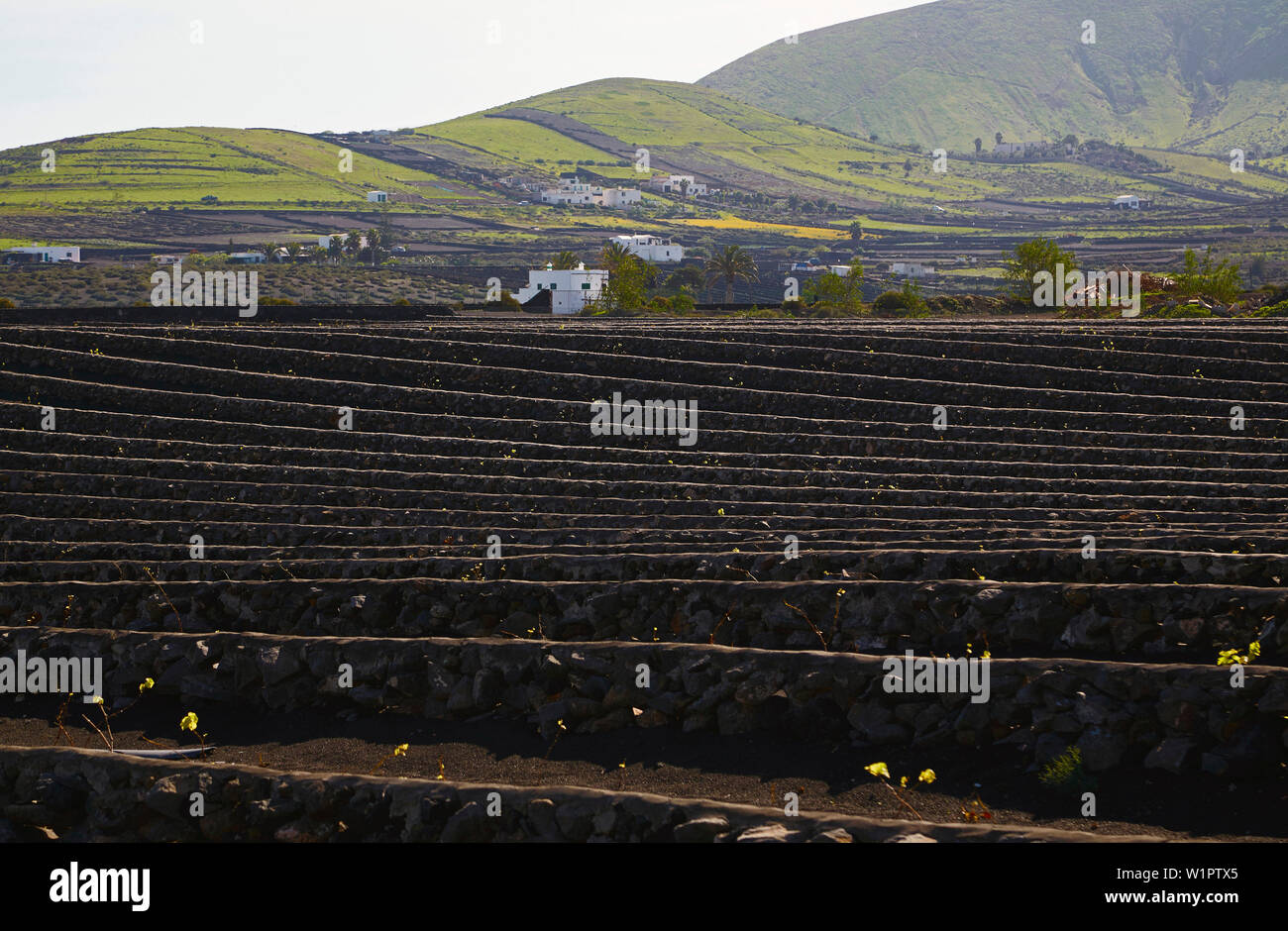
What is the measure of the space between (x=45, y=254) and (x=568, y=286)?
90.3 m

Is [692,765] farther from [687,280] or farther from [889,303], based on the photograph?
[687,280]

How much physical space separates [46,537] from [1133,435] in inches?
913

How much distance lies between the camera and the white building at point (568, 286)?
102000 millimetres

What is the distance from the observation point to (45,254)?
164m

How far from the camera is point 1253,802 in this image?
11.5m

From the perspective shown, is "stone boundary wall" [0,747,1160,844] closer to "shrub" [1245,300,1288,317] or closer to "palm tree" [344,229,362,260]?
"shrub" [1245,300,1288,317]

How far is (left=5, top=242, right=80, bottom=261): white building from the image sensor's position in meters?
164

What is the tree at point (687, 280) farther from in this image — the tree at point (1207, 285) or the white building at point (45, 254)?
the white building at point (45, 254)

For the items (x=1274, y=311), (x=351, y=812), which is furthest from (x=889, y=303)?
(x=351, y=812)
